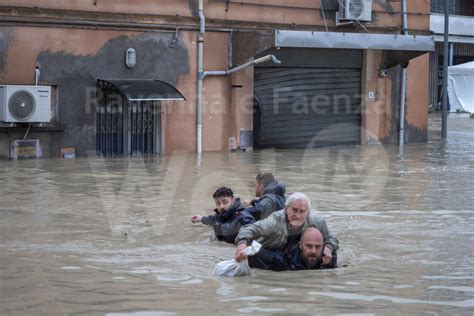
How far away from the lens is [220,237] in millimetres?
11328

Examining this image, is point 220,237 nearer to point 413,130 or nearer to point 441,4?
point 413,130

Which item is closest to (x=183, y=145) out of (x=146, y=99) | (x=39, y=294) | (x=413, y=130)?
(x=146, y=99)

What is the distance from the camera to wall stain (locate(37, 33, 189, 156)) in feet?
71.1

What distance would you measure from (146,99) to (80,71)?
5.44 ft

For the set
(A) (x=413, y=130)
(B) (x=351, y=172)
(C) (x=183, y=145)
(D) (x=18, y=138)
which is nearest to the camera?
(B) (x=351, y=172)

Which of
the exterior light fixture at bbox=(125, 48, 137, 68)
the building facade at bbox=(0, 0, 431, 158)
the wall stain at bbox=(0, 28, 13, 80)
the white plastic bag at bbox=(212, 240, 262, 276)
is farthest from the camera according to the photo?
the exterior light fixture at bbox=(125, 48, 137, 68)

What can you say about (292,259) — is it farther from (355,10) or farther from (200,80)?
(355,10)

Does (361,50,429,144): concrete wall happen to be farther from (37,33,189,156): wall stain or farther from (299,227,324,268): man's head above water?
(299,227,324,268): man's head above water

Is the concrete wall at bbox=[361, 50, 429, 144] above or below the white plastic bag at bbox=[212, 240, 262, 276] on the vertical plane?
above

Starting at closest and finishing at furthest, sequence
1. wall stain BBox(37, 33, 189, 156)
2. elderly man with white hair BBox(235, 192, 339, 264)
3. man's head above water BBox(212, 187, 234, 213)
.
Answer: elderly man with white hair BBox(235, 192, 339, 264)
man's head above water BBox(212, 187, 234, 213)
wall stain BBox(37, 33, 189, 156)

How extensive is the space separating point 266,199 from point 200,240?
3.08 feet

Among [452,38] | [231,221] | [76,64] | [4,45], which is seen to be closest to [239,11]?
[76,64]

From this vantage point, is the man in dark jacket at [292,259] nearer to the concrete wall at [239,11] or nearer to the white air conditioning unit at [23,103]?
the white air conditioning unit at [23,103]

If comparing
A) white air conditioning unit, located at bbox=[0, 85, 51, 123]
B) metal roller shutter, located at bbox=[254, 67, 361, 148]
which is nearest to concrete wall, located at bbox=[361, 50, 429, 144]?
metal roller shutter, located at bbox=[254, 67, 361, 148]
